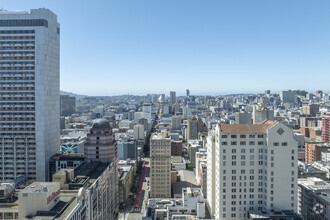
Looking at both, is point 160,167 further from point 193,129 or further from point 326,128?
point 326,128

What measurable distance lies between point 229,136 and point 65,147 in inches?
2789

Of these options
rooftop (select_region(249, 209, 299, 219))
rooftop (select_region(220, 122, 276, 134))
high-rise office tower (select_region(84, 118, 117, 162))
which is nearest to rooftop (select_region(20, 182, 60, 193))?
rooftop (select_region(220, 122, 276, 134))

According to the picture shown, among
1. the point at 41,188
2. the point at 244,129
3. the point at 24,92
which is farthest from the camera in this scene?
the point at 24,92

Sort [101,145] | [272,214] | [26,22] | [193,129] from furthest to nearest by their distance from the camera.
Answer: [193,129]
[26,22]
[101,145]
[272,214]

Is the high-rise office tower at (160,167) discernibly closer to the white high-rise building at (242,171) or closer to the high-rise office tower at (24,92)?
the high-rise office tower at (24,92)

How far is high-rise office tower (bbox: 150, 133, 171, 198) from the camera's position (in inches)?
3522

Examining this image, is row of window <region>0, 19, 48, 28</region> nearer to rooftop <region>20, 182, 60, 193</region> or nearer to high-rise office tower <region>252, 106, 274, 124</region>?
rooftop <region>20, 182, 60, 193</region>

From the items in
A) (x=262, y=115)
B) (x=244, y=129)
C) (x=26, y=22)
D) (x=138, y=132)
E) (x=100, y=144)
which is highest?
(x=26, y=22)

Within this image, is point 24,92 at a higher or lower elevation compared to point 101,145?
higher

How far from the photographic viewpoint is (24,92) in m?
74.8

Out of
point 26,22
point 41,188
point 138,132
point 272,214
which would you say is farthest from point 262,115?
point 41,188

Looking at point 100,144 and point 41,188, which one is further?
point 100,144

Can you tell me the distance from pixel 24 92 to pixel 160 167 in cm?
4116

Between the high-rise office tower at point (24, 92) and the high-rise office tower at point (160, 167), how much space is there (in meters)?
29.5
